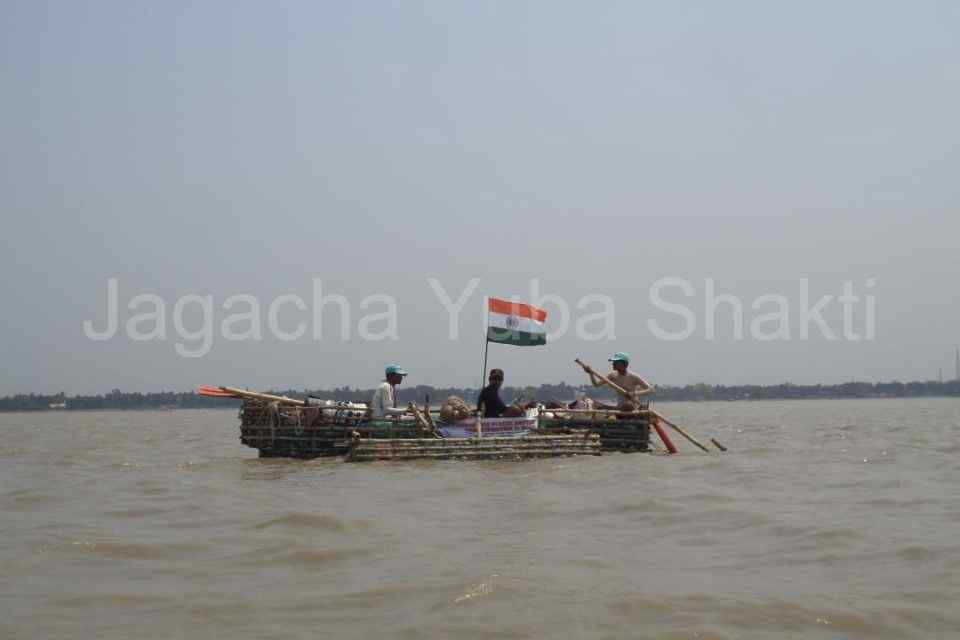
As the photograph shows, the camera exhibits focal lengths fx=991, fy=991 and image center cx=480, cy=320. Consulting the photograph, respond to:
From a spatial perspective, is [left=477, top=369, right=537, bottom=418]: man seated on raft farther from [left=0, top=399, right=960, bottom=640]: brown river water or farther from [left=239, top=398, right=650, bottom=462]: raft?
[left=0, top=399, right=960, bottom=640]: brown river water

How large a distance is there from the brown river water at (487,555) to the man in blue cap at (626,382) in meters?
3.85

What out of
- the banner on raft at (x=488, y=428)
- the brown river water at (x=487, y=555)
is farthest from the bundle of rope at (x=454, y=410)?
the brown river water at (x=487, y=555)

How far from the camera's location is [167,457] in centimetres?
2195

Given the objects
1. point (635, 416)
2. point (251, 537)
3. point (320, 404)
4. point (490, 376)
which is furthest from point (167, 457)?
point (251, 537)

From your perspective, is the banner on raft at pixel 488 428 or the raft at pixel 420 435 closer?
the raft at pixel 420 435

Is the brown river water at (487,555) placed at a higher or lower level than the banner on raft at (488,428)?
lower

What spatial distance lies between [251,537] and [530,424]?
893 centimetres

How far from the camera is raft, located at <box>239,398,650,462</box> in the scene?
648 inches

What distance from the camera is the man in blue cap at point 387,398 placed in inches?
671

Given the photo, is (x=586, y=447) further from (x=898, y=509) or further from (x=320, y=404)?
(x=898, y=509)

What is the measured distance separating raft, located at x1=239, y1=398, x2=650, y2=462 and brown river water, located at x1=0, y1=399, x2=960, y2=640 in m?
1.67

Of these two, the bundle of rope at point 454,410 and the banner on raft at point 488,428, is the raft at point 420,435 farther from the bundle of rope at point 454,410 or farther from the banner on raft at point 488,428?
the bundle of rope at point 454,410

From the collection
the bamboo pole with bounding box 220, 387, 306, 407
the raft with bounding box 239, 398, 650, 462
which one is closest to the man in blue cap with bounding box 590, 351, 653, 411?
the raft with bounding box 239, 398, 650, 462

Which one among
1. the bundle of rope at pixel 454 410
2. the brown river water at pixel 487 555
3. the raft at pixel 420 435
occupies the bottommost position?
the brown river water at pixel 487 555
